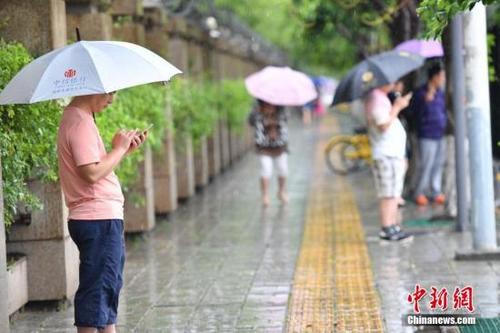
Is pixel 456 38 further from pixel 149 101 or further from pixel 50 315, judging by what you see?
pixel 50 315

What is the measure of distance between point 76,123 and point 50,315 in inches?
108

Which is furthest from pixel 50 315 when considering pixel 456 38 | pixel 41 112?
pixel 456 38

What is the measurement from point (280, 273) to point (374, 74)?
263 centimetres

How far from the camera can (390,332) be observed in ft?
25.3

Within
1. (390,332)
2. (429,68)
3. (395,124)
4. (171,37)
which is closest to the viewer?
(390,332)

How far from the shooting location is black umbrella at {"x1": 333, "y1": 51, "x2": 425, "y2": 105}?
38.4 feet

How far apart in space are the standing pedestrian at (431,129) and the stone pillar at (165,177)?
3.41 meters

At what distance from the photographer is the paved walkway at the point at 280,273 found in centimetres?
830

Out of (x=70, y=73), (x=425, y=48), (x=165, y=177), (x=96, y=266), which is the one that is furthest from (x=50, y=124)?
(x=165, y=177)

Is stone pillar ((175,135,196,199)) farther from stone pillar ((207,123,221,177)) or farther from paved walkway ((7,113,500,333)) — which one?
stone pillar ((207,123,221,177))

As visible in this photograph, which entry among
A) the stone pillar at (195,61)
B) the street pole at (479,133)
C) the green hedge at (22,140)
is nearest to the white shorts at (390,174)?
the street pole at (479,133)

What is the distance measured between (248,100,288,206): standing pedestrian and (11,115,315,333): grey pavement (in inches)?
19.5

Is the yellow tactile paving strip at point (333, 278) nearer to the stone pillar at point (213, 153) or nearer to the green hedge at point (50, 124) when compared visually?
the green hedge at point (50, 124)

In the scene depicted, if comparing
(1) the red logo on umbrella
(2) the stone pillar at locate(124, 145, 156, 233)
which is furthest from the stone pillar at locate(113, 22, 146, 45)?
(1) the red logo on umbrella
